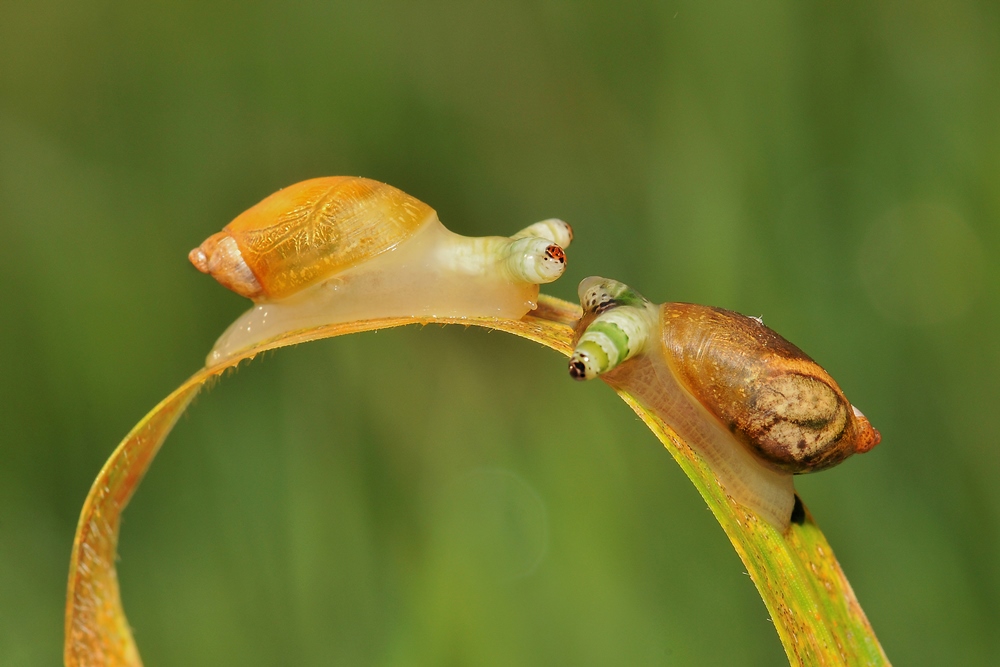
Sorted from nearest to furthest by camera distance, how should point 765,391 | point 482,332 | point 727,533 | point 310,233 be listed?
point 727,533 < point 765,391 < point 310,233 < point 482,332

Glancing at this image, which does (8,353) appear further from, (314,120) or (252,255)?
(252,255)

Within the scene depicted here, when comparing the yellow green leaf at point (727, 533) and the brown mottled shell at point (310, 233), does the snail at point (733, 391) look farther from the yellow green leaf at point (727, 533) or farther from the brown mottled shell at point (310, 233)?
the brown mottled shell at point (310, 233)

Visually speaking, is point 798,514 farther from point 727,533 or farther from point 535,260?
point 535,260

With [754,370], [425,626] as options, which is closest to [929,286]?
[754,370]

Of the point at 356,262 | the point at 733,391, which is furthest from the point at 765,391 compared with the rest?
the point at 356,262

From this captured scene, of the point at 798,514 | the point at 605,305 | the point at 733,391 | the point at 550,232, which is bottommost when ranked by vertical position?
the point at 798,514

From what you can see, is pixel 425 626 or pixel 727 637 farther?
pixel 727 637

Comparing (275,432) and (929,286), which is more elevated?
(929,286)
